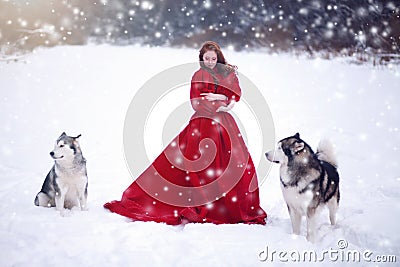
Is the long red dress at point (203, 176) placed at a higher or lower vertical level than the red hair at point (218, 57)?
lower

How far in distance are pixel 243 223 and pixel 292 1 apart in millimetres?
15302

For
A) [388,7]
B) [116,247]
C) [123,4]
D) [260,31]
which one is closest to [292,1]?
[260,31]

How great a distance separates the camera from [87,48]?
17.5 m

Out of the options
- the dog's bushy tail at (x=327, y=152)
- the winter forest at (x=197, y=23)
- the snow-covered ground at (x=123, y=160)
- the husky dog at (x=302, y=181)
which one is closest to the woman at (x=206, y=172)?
the snow-covered ground at (x=123, y=160)

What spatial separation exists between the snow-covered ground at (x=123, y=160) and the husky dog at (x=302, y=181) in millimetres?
301

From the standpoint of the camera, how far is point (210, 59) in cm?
461

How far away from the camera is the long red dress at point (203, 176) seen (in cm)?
424

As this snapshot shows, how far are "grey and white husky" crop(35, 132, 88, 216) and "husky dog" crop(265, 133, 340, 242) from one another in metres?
2.45

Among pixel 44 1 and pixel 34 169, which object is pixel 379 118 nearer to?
pixel 34 169

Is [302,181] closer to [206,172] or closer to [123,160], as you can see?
[206,172]

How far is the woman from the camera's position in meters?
4.25

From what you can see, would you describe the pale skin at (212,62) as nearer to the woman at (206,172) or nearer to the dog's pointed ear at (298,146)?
the woman at (206,172)

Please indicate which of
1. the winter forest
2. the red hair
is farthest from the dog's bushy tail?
the winter forest

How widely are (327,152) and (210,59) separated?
199 centimetres
